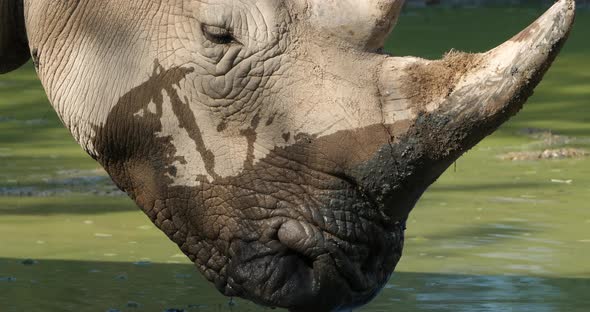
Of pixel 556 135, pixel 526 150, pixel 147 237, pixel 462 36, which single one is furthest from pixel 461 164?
pixel 462 36

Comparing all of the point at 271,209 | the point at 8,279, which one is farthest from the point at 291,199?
the point at 8,279

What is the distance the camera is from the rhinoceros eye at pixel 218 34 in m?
3.74

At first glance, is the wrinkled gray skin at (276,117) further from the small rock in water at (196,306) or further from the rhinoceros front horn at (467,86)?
the small rock in water at (196,306)

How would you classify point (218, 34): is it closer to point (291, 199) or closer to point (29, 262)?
point (291, 199)

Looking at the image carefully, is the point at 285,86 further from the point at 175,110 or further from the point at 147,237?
the point at 147,237

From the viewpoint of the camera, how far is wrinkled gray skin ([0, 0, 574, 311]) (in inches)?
139

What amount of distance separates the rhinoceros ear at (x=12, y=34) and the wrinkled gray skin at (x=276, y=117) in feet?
0.46

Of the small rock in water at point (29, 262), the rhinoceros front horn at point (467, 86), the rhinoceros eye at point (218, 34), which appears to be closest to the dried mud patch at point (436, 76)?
the rhinoceros front horn at point (467, 86)

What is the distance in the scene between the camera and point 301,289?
374 cm

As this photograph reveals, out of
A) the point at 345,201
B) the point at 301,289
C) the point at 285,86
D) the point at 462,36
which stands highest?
the point at 285,86

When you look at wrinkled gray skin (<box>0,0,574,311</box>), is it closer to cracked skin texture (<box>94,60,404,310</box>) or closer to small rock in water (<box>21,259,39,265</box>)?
cracked skin texture (<box>94,60,404,310</box>)

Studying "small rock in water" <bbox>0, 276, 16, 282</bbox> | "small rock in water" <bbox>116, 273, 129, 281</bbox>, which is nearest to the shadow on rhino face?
"small rock in water" <bbox>116, 273, 129, 281</bbox>

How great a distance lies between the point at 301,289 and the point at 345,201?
26 cm

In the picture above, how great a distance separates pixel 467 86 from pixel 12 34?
1.44m
